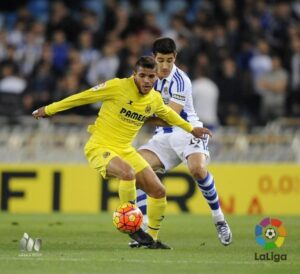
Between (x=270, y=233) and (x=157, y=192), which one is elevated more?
(x=157, y=192)

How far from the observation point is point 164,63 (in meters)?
12.5

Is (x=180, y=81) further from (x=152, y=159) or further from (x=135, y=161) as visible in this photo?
(x=135, y=161)

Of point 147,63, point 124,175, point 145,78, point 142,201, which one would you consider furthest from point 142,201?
point 147,63

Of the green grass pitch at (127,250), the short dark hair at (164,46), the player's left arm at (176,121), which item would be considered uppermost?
the short dark hair at (164,46)

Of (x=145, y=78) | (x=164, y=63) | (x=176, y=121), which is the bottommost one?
(x=176, y=121)

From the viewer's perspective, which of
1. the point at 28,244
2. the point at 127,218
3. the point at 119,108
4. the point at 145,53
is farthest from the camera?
the point at 145,53

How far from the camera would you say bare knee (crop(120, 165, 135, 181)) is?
11273 millimetres

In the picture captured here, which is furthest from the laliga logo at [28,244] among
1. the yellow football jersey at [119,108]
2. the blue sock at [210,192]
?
the blue sock at [210,192]

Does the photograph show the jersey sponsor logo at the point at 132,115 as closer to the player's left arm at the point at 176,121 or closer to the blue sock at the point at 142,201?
the player's left arm at the point at 176,121

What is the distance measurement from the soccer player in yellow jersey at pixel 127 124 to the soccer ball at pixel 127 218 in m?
0.30

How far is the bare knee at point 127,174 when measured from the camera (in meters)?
11.3

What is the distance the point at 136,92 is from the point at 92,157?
0.78m

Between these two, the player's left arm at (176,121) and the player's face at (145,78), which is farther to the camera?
the player's left arm at (176,121)

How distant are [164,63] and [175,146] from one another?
99cm
